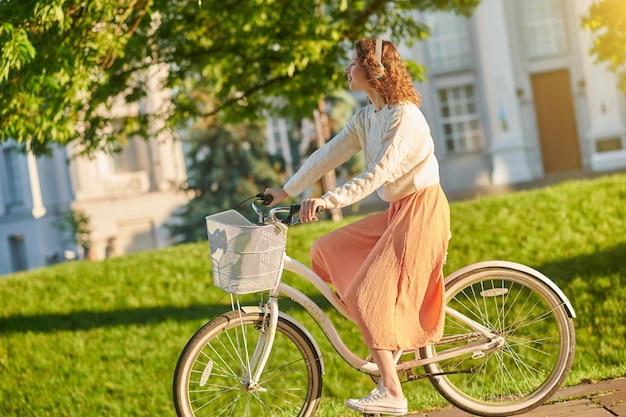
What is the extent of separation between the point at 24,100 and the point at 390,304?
14.0 ft

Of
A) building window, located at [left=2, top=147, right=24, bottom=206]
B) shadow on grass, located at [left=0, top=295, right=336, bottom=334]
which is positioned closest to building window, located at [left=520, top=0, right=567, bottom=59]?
building window, located at [left=2, top=147, right=24, bottom=206]

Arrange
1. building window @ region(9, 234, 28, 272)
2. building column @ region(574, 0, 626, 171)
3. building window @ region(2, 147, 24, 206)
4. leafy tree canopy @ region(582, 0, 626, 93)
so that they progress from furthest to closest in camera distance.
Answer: building window @ region(2, 147, 24, 206)
building window @ region(9, 234, 28, 272)
building column @ region(574, 0, 626, 171)
leafy tree canopy @ region(582, 0, 626, 93)

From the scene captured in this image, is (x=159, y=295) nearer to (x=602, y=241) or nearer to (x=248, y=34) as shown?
(x=248, y=34)

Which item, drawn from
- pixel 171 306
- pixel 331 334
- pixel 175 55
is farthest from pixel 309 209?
pixel 175 55

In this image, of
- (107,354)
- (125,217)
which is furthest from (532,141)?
(107,354)

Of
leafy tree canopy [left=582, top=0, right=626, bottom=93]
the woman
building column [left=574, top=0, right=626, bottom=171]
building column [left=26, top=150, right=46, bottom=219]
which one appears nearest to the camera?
the woman

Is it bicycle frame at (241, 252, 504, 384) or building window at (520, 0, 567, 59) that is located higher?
building window at (520, 0, 567, 59)

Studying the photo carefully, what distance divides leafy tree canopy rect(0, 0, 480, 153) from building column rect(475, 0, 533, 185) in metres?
11.7

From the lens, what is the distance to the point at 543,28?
26234mm

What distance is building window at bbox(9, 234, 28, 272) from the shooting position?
90.3ft

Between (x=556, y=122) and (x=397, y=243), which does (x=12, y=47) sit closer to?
(x=397, y=243)

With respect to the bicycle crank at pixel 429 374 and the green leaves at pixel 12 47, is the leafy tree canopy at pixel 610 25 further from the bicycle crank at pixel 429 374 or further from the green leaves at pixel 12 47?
the bicycle crank at pixel 429 374

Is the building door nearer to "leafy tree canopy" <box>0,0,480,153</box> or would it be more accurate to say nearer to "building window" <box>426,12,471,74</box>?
"building window" <box>426,12,471,74</box>

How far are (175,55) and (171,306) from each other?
126 inches
